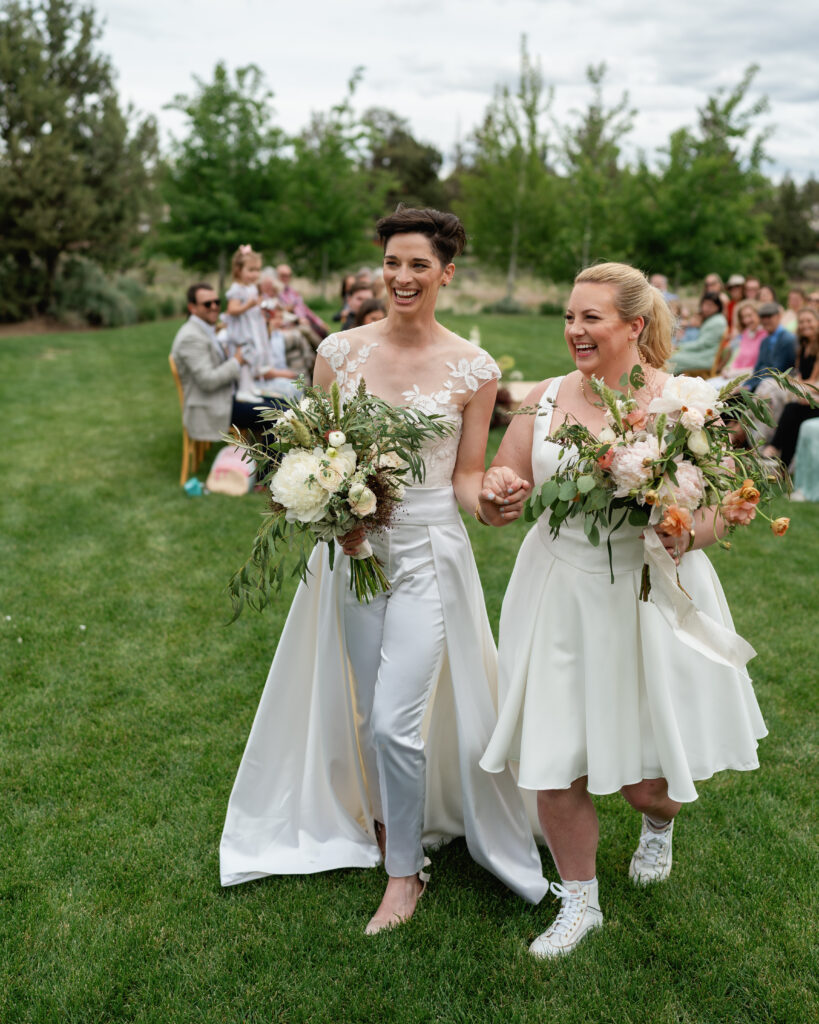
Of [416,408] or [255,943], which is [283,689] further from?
[416,408]

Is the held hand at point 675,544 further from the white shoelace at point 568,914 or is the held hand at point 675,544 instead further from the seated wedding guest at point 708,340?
the seated wedding guest at point 708,340

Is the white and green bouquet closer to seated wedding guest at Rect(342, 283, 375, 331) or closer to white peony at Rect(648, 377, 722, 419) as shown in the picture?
white peony at Rect(648, 377, 722, 419)

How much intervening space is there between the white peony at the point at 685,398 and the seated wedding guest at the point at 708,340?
1055cm

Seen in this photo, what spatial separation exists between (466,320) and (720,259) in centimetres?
706

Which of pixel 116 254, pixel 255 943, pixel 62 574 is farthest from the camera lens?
pixel 116 254

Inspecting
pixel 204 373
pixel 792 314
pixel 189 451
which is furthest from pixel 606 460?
pixel 792 314

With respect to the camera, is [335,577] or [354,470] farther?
[335,577]

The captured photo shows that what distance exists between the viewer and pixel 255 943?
3.17 m

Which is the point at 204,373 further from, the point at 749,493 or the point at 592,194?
the point at 592,194

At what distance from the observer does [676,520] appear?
243 cm

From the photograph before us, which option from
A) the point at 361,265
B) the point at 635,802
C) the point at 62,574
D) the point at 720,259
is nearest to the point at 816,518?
the point at 635,802

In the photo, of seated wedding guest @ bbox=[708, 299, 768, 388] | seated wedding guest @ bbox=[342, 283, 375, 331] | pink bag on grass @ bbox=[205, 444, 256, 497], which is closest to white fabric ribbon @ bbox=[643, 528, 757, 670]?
pink bag on grass @ bbox=[205, 444, 256, 497]

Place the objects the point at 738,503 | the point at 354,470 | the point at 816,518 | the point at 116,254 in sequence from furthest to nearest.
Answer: the point at 116,254
the point at 816,518
the point at 354,470
the point at 738,503

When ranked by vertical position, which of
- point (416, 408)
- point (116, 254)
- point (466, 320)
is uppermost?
point (416, 408)
